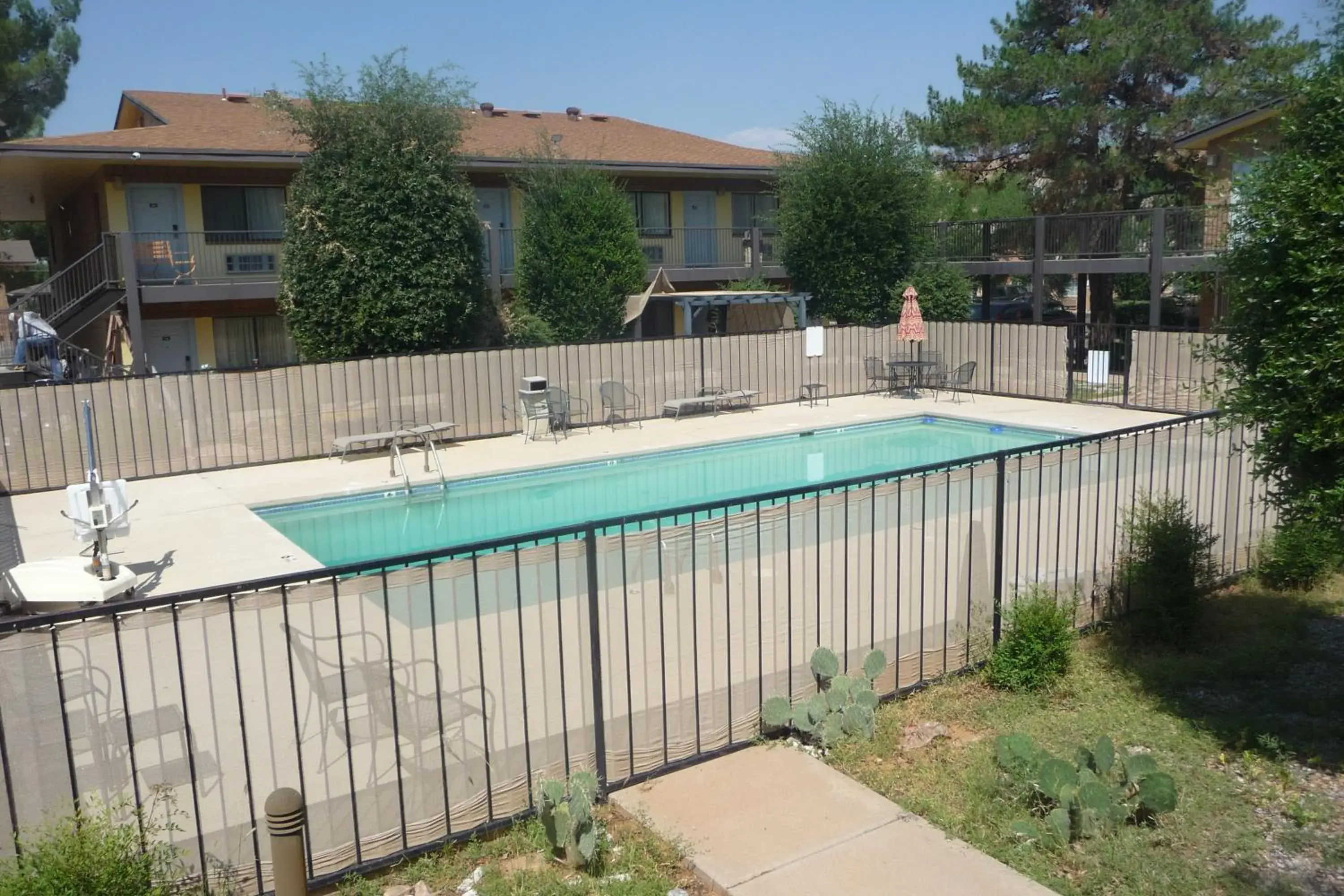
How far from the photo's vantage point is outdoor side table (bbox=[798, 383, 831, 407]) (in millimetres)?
22859

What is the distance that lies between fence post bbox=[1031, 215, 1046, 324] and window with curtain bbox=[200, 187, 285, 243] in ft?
57.8

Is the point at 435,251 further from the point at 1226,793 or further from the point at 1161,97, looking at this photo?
the point at 1161,97

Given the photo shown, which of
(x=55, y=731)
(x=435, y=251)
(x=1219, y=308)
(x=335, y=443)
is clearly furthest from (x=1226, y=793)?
(x=1219, y=308)

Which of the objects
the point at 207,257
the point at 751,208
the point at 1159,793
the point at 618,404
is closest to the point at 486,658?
the point at 1159,793

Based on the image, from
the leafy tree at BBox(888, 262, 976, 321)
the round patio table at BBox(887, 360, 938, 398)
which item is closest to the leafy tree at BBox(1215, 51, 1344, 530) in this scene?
the round patio table at BBox(887, 360, 938, 398)

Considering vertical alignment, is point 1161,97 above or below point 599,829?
above

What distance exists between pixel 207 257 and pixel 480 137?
27.2 ft

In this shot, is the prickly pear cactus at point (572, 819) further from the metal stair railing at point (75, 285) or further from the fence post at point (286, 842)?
the metal stair railing at point (75, 285)

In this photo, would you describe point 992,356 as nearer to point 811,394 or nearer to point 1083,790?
point 811,394

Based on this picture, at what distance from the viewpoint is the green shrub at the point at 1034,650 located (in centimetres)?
691

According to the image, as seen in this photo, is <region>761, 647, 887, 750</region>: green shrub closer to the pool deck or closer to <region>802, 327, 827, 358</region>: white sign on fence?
the pool deck

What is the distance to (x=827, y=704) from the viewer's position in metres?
6.26

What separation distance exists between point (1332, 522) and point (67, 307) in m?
22.5

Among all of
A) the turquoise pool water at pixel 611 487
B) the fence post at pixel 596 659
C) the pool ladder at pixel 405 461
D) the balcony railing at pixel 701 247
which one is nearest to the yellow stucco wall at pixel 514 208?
the balcony railing at pixel 701 247
